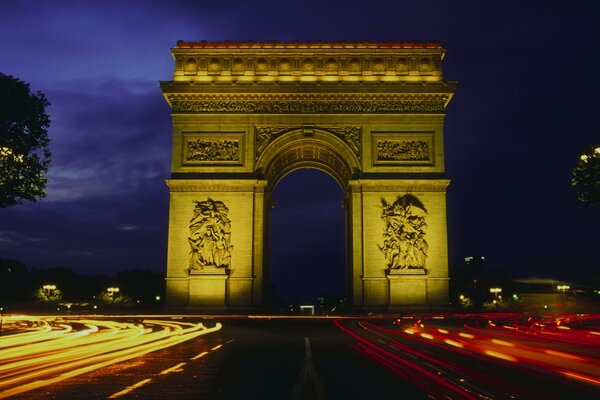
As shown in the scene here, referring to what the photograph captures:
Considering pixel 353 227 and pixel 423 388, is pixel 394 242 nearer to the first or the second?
pixel 353 227

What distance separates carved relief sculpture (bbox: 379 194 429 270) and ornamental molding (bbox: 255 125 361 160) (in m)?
4.43

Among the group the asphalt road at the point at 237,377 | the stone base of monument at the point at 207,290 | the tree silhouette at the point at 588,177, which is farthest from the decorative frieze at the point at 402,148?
the asphalt road at the point at 237,377

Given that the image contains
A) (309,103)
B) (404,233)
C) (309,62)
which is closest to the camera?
(404,233)

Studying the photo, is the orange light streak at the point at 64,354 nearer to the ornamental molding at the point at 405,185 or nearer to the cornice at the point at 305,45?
the ornamental molding at the point at 405,185

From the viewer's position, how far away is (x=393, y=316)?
119ft

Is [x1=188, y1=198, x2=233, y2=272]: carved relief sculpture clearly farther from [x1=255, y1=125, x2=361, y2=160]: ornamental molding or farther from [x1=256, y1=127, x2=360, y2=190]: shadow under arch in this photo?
[x1=255, y1=125, x2=361, y2=160]: ornamental molding

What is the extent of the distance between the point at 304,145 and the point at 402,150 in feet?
22.1

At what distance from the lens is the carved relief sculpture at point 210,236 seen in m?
39.1

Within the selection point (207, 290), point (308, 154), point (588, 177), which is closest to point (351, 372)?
point (588, 177)

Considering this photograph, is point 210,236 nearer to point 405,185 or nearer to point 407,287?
point 407,287

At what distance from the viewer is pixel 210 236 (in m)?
39.5

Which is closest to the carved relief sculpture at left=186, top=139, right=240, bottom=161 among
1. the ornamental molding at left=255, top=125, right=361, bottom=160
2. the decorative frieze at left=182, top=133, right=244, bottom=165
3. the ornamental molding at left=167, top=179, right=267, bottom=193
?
the decorative frieze at left=182, top=133, right=244, bottom=165

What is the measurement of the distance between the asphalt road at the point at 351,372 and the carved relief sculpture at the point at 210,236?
20.4m

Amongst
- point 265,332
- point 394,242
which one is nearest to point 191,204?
point 394,242
